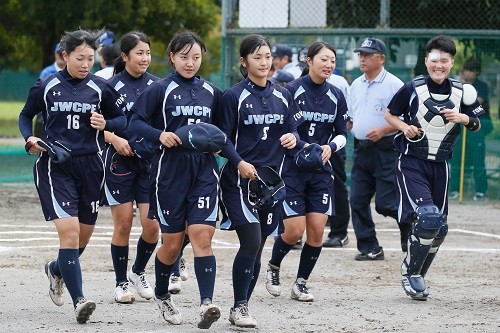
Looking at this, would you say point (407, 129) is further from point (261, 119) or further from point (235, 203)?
point (235, 203)

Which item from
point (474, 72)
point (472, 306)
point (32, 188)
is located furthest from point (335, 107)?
point (32, 188)

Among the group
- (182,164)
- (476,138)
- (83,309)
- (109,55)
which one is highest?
(109,55)

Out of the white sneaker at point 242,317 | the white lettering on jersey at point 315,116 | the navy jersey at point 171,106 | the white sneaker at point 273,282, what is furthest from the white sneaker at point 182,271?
the navy jersey at point 171,106

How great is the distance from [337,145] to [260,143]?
4.32 ft

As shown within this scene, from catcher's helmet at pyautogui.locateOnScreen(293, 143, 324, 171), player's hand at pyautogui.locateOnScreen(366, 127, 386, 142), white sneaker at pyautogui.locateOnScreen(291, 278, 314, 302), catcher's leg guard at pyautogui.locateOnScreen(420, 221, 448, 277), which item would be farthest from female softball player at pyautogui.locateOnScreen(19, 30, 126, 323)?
player's hand at pyautogui.locateOnScreen(366, 127, 386, 142)

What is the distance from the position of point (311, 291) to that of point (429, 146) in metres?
1.62

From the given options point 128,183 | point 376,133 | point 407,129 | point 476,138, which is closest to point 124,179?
point 128,183

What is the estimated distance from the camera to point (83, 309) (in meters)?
7.93

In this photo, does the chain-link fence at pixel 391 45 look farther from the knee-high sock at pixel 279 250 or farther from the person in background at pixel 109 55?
the knee-high sock at pixel 279 250

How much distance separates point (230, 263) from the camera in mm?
11266

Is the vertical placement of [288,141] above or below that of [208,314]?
above

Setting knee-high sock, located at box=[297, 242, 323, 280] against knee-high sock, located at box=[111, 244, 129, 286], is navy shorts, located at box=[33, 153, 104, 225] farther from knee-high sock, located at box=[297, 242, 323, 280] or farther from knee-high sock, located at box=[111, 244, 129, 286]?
knee-high sock, located at box=[297, 242, 323, 280]

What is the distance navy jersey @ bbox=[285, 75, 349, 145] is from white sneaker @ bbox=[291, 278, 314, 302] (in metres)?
1.19

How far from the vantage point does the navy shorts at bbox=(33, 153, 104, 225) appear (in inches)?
323
